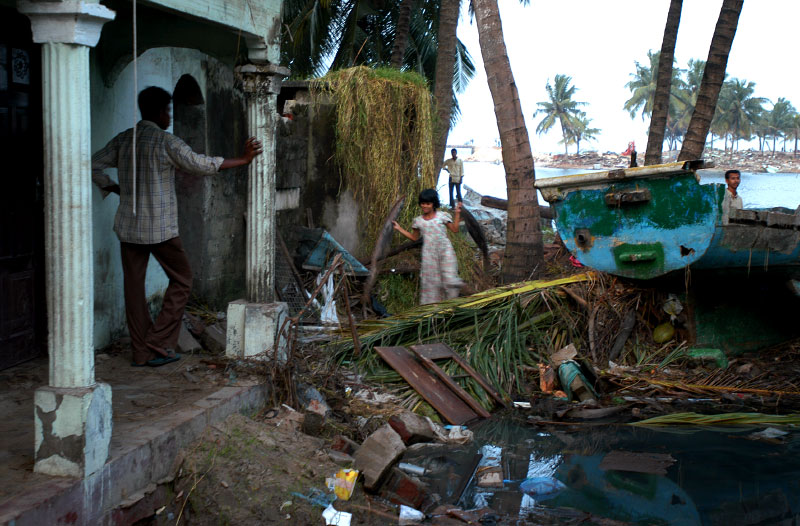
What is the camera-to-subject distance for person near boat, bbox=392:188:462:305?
721 cm

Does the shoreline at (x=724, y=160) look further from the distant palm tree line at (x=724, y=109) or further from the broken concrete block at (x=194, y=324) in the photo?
the broken concrete block at (x=194, y=324)

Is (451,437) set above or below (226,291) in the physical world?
below

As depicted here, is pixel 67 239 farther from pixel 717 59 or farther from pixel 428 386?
pixel 717 59

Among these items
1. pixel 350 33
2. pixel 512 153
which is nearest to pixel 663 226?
pixel 512 153

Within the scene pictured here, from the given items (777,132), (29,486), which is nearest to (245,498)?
(29,486)

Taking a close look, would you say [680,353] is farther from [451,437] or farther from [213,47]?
[213,47]

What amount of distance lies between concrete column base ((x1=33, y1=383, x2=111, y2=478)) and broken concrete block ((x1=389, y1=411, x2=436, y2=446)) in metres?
2.17

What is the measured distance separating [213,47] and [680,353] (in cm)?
495

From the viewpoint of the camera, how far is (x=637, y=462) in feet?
16.3

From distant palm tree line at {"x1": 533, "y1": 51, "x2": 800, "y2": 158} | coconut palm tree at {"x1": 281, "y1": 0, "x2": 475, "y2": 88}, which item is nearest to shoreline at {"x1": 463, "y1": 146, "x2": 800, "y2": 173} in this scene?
distant palm tree line at {"x1": 533, "y1": 51, "x2": 800, "y2": 158}

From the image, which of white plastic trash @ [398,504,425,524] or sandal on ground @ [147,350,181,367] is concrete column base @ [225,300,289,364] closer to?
sandal on ground @ [147,350,181,367]

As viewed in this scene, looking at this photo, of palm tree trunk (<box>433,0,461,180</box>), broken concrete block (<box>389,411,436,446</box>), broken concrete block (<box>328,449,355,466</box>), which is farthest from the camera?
palm tree trunk (<box>433,0,461,180</box>)

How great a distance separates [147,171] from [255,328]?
1.33 meters

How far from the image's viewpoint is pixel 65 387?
3.51 metres
